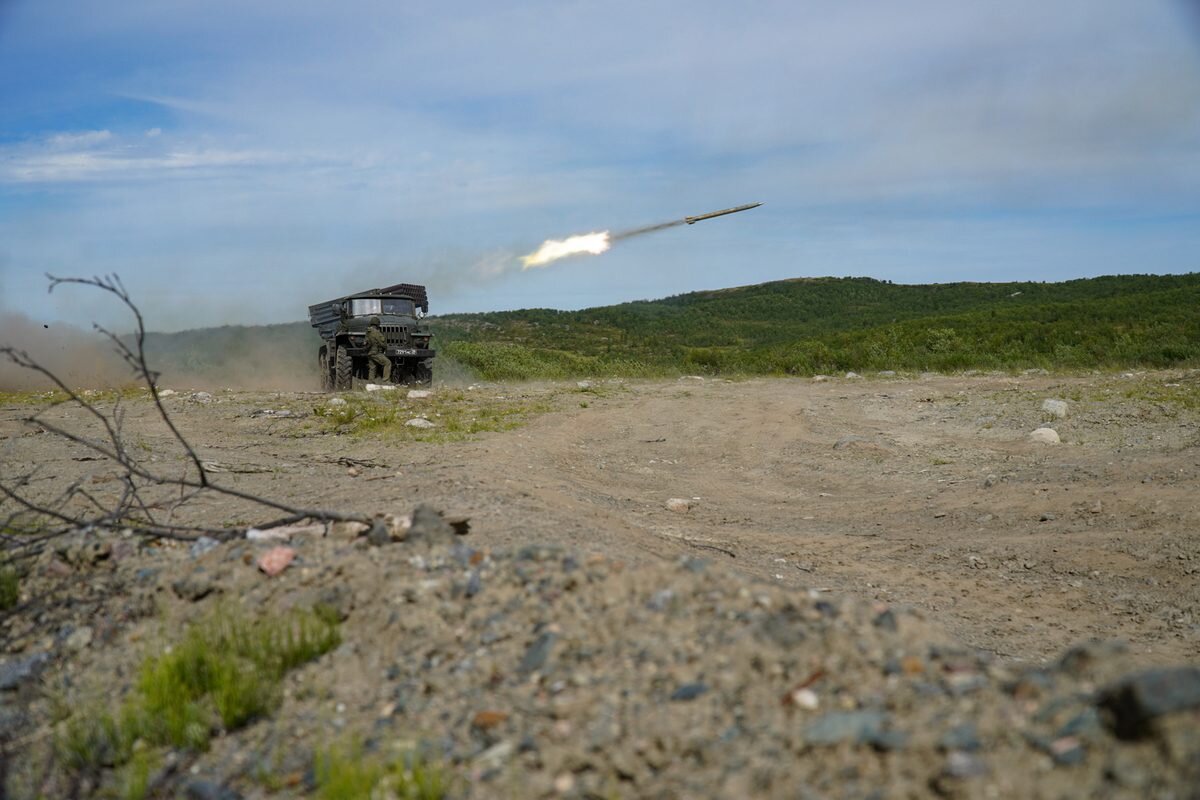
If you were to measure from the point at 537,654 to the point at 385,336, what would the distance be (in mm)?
17725

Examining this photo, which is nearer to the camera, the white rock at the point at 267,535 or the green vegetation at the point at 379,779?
the green vegetation at the point at 379,779

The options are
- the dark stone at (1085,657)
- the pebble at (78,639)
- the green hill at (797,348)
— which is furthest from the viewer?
the green hill at (797,348)

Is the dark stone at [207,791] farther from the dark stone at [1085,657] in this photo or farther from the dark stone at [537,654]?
the dark stone at [1085,657]

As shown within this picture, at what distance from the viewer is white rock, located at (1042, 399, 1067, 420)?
43.1 feet

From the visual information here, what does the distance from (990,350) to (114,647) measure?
2826cm

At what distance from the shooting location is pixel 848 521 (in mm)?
8984

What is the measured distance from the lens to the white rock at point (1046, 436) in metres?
11.6

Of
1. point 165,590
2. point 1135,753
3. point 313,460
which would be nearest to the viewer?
point 1135,753

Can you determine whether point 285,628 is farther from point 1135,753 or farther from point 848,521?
point 848,521

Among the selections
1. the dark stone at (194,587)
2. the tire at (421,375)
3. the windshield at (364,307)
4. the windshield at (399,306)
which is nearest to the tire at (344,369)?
the windshield at (364,307)

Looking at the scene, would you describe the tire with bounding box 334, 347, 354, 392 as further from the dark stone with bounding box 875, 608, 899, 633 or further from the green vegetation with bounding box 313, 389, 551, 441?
the dark stone with bounding box 875, 608, 899, 633

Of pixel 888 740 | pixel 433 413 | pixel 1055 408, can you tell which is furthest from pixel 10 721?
pixel 1055 408

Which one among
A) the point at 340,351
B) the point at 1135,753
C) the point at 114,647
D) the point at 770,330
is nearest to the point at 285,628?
the point at 114,647

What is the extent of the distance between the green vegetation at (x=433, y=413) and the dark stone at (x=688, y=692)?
8.56 meters
